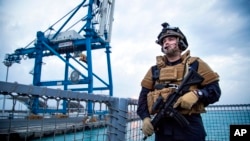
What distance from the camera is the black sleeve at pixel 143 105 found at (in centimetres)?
195

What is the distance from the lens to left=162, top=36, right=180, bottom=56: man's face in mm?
1940

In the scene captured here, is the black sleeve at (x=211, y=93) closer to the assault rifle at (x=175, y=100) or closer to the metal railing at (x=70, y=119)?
the assault rifle at (x=175, y=100)

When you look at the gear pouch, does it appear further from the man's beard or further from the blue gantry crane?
the blue gantry crane

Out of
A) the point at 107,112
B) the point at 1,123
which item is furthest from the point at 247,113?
the point at 1,123

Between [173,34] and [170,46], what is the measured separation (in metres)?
0.13

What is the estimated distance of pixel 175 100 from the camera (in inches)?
66.9

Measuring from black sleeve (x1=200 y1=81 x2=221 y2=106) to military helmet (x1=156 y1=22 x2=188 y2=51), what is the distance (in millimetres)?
535

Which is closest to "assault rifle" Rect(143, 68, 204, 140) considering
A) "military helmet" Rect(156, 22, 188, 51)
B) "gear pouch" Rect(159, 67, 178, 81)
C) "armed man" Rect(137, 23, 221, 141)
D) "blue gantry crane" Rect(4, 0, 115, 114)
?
"armed man" Rect(137, 23, 221, 141)

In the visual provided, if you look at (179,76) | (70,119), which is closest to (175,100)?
(179,76)

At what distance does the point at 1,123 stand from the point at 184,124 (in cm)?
130

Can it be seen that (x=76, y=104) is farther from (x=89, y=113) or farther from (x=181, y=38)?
(x=181, y=38)

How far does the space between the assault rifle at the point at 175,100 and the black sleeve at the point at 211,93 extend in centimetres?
9

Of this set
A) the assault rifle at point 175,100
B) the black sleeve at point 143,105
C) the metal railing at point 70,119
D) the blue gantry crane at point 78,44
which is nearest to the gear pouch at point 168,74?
the assault rifle at point 175,100

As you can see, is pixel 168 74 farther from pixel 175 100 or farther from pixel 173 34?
pixel 173 34
